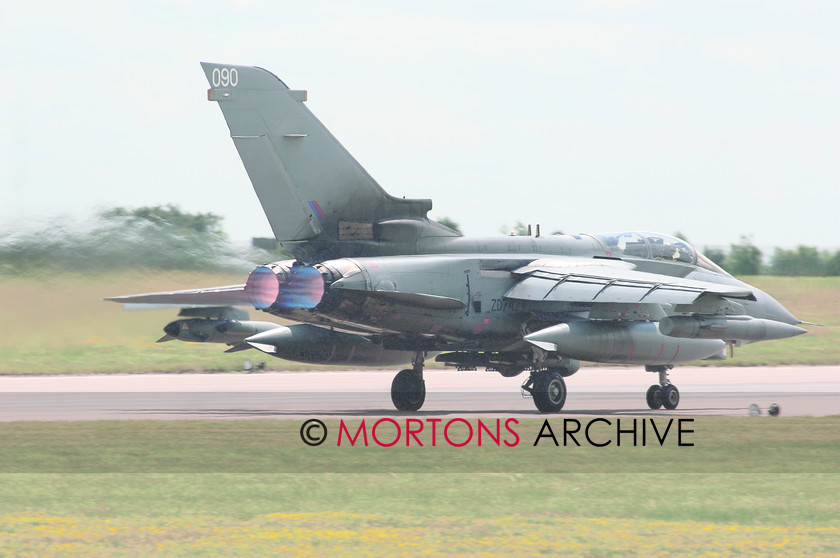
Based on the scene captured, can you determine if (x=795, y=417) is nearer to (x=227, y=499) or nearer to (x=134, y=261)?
(x=227, y=499)

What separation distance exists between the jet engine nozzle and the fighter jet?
0.06 feet

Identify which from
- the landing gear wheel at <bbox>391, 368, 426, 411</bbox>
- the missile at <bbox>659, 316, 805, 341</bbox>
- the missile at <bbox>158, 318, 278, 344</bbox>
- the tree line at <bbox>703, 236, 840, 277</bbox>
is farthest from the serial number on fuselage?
the tree line at <bbox>703, 236, 840, 277</bbox>

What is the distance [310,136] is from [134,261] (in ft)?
26.1

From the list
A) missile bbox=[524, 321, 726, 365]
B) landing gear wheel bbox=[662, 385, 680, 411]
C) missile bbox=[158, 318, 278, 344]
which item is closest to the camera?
missile bbox=[524, 321, 726, 365]

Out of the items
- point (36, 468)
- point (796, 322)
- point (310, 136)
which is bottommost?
point (36, 468)

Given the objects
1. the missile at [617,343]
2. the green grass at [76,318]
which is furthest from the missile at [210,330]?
the missile at [617,343]

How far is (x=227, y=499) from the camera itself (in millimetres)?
11828

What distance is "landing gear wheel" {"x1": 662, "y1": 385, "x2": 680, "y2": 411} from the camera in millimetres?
23438

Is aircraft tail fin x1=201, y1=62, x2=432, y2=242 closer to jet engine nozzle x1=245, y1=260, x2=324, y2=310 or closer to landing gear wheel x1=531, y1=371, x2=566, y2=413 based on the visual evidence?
jet engine nozzle x1=245, y1=260, x2=324, y2=310

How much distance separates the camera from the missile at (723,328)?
20875 millimetres

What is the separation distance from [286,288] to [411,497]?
9.11 meters

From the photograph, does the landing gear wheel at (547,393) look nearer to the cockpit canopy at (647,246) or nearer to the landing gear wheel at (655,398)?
the landing gear wheel at (655,398)

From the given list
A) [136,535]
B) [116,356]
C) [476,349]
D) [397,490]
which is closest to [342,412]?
[476,349]

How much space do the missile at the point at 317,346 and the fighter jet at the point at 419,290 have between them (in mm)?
26
